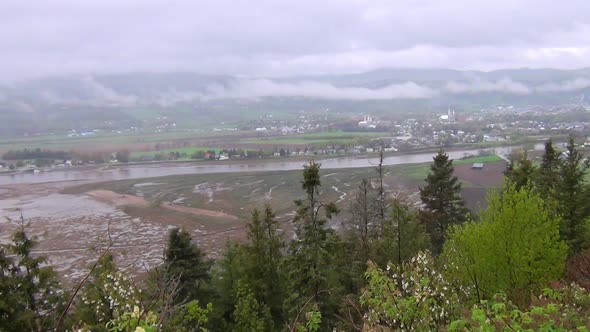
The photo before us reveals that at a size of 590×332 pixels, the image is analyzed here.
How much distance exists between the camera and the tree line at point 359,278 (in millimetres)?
6598

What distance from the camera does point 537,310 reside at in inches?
194

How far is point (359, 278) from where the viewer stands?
46.9 feet

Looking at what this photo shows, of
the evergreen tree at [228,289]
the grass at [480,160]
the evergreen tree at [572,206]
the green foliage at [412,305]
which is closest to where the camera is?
the green foliage at [412,305]

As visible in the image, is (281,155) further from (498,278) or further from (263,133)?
(498,278)

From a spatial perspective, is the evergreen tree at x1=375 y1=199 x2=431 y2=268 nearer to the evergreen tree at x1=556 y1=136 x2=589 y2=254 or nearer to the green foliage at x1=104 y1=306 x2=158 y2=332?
the evergreen tree at x1=556 y1=136 x2=589 y2=254

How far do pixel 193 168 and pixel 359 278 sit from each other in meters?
54.4

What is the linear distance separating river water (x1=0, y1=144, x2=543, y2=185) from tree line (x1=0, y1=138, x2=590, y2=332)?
4345 cm

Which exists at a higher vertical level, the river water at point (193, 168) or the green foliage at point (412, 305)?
the green foliage at point (412, 305)

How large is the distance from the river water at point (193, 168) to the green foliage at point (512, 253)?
45.0 metres

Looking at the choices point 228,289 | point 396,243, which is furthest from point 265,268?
point 396,243

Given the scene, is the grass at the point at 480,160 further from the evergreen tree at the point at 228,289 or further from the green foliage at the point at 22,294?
the green foliage at the point at 22,294

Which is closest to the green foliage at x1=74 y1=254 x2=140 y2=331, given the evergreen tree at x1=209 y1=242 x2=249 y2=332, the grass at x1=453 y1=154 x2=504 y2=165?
the evergreen tree at x1=209 y1=242 x2=249 y2=332

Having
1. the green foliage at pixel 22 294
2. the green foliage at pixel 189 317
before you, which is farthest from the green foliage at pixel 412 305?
the green foliage at pixel 22 294

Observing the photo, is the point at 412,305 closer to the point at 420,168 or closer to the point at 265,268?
the point at 265,268
